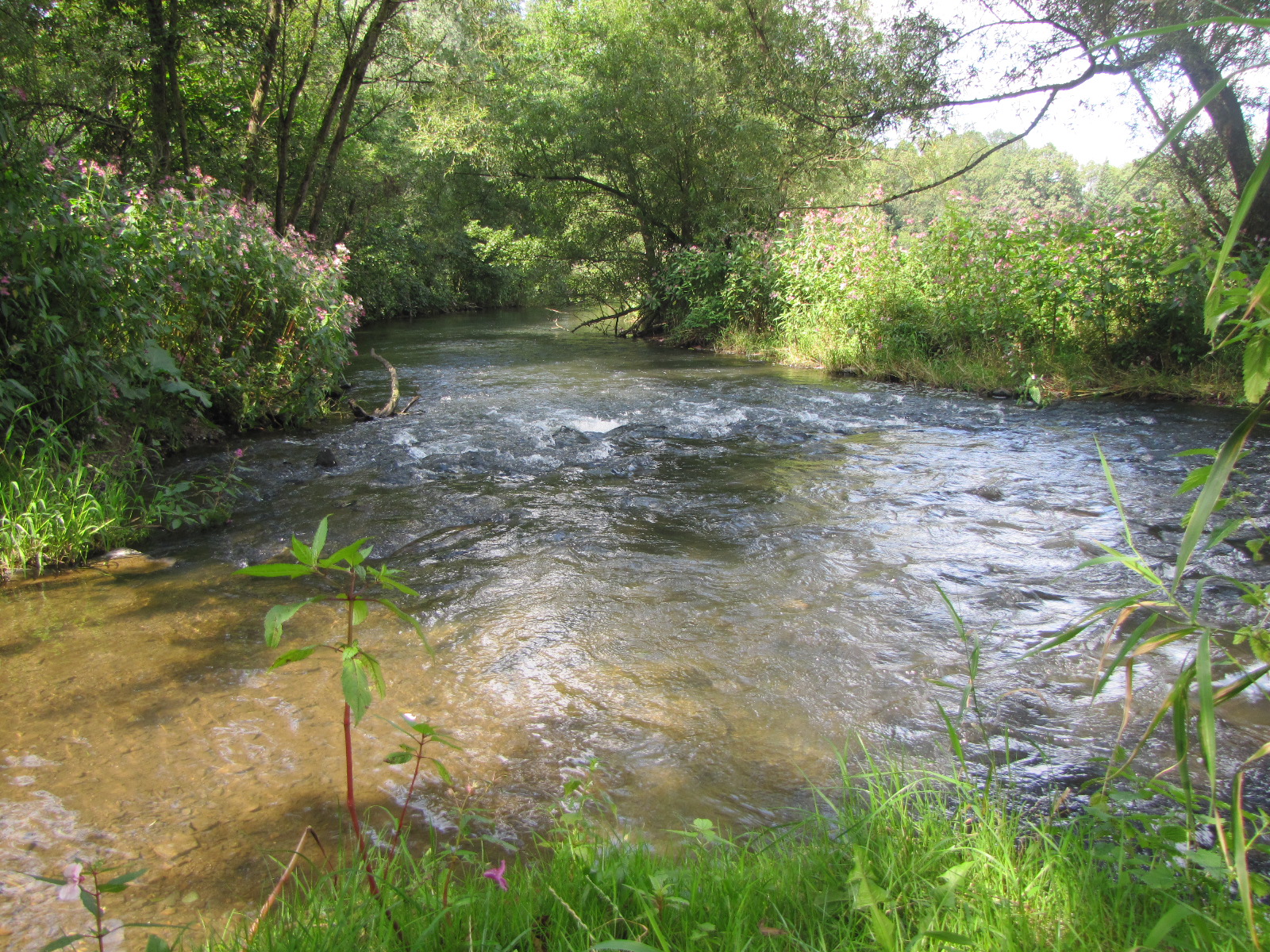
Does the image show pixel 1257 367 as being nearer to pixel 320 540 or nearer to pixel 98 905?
pixel 320 540

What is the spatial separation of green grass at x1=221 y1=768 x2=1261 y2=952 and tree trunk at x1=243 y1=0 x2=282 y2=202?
1301cm

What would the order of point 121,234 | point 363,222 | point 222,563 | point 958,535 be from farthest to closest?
point 363,222, point 121,234, point 958,535, point 222,563

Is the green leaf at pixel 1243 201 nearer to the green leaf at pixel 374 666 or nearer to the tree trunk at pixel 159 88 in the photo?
the green leaf at pixel 374 666

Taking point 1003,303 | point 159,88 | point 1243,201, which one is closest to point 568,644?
point 1243,201

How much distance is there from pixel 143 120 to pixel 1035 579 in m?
16.3

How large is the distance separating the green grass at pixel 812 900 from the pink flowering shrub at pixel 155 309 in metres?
4.14

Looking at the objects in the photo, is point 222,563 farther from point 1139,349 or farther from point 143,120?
point 143,120

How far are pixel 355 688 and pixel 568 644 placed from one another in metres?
2.14

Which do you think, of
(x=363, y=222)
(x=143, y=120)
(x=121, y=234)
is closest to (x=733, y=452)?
(x=121, y=234)

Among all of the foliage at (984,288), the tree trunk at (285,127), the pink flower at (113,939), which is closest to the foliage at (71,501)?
the pink flower at (113,939)

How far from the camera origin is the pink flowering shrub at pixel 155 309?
444 cm

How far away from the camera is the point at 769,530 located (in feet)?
16.6

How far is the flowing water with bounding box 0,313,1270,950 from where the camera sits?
7.97 feet

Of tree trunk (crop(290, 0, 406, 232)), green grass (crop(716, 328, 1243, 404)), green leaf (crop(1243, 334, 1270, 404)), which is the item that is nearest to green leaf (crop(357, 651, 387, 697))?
green leaf (crop(1243, 334, 1270, 404))
